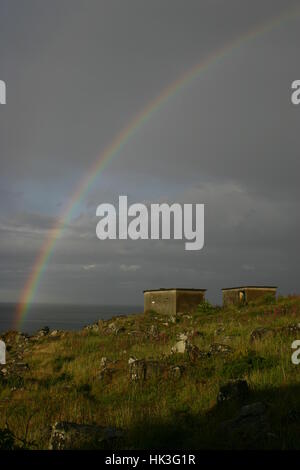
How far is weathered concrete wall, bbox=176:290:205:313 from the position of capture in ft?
126

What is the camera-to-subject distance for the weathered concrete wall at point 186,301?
38.3m

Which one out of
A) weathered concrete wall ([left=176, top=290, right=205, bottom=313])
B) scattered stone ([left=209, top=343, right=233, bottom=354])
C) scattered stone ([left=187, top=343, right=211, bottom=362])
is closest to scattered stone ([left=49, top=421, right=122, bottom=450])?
scattered stone ([left=187, top=343, right=211, bottom=362])

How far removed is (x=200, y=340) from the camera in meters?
16.8

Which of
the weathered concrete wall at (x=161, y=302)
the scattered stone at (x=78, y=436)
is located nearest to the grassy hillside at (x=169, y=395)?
the scattered stone at (x=78, y=436)

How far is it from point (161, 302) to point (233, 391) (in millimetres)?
31784

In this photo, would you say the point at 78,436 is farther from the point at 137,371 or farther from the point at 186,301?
the point at 186,301

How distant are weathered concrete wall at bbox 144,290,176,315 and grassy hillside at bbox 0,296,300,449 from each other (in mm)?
20844

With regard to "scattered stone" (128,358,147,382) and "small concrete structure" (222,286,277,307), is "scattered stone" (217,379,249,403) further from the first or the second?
"small concrete structure" (222,286,277,307)

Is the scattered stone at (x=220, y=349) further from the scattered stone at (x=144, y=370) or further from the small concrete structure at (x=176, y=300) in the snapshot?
the small concrete structure at (x=176, y=300)

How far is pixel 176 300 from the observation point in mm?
38344

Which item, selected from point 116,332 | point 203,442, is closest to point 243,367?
point 203,442

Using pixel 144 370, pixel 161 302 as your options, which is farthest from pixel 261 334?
pixel 161 302
